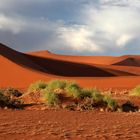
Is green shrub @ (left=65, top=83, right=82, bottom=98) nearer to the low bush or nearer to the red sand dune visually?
the low bush

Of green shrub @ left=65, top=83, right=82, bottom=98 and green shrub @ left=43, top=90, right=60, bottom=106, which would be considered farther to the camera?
green shrub @ left=65, top=83, right=82, bottom=98

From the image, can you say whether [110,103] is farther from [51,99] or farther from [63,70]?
[63,70]

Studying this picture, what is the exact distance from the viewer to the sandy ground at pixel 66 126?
14305 millimetres

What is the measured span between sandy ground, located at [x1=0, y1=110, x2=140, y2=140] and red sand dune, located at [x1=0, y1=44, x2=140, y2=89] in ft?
80.9

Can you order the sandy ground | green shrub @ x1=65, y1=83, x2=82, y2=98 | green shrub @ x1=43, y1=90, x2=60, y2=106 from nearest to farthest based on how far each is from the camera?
the sandy ground < green shrub @ x1=43, y1=90, x2=60, y2=106 < green shrub @ x1=65, y1=83, x2=82, y2=98

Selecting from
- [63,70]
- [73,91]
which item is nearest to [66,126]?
[73,91]

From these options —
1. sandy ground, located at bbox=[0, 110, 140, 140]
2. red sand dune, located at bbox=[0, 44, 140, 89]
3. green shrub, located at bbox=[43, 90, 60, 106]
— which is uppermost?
red sand dune, located at bbox=[0, 44, 140, 89]

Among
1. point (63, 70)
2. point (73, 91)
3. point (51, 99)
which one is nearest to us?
point (51, 99)

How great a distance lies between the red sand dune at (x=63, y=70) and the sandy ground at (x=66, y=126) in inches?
971

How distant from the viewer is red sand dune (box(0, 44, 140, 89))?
166 ft

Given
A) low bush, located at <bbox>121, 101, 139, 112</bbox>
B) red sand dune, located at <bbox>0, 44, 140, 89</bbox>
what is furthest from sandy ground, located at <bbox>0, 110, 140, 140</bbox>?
red sand dune, located at <bbox>0, 44, 140, 89</bbox>

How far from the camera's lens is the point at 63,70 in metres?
80.3

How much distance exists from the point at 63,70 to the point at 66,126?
63.9 metres

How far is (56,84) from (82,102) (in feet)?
14.3
